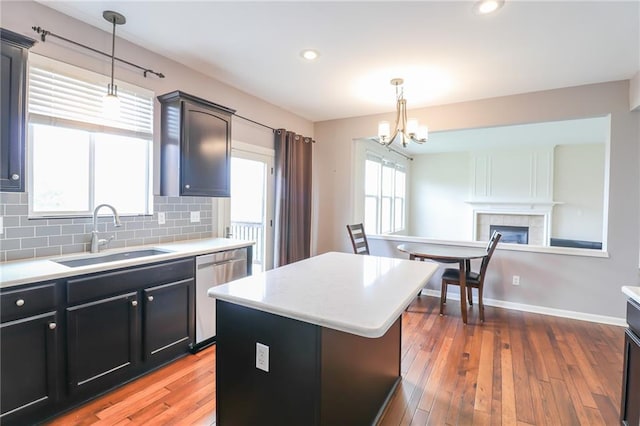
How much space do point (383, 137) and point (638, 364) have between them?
260cm

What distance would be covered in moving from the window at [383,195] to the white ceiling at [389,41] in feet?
8.01

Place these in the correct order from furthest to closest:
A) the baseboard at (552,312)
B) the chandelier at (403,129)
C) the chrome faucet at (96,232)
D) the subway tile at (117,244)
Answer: the baseboard at (552,312)
the chandelier at (403,129)
the subway tile at (117,244)
the chrome faucet at (96,232)

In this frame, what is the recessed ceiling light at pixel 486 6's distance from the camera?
204cm

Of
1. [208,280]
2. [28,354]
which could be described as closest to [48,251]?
[28,354]

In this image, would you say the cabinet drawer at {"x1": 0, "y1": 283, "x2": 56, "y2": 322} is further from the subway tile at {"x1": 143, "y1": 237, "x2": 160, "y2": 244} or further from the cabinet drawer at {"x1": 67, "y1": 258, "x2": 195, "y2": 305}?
the subway tile at {"x1": 143, "y1": 237, "x2": 160, "y2": 244}

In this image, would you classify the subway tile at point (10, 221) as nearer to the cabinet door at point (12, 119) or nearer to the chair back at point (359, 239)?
the cabinet door at point (12, 119)

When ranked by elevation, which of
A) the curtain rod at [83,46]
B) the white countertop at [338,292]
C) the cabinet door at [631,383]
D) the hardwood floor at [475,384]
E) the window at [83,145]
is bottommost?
the hardwood floor at [475,384]

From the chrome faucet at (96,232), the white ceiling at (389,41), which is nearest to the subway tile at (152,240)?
the chrome faucet at (96,232)

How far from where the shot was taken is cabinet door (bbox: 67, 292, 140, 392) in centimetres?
191

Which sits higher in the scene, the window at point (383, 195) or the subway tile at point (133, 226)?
the window at point (383, 195)

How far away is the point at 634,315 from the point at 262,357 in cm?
191

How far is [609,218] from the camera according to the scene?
3344 millimetres

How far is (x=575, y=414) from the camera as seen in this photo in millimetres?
1979

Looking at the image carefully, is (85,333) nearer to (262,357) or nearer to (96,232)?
(96,232)
